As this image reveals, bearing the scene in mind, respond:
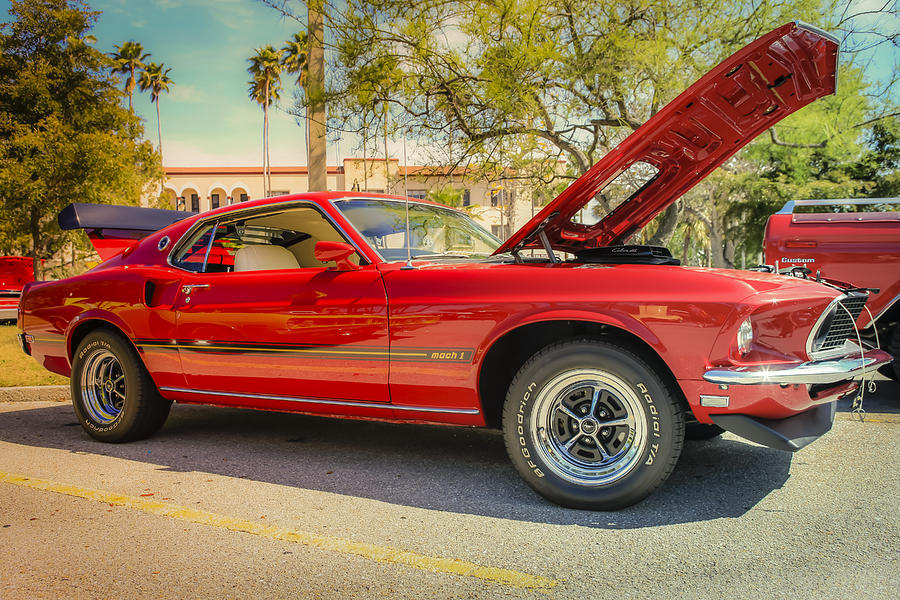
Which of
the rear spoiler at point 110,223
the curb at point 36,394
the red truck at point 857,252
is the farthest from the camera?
the rear spoiler at point 110,223

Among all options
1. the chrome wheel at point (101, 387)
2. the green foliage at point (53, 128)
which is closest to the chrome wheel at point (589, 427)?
the chrome wheel at point (101, 387)

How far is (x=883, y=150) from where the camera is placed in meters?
19.7

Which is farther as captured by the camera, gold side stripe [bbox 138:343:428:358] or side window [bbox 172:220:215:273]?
side window [bbox 172:220:215:273]

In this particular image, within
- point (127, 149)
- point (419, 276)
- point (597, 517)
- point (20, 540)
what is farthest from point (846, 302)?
point (127, 149)

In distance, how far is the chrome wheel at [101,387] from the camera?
4.96 metres

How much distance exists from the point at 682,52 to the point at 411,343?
30.0ft


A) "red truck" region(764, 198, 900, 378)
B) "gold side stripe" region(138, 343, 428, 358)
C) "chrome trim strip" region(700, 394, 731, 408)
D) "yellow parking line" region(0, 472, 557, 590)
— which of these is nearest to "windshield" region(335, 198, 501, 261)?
"gold side stripe" region(138, 343, 428, 358)

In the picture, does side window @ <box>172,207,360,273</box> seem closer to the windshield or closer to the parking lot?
the windshield

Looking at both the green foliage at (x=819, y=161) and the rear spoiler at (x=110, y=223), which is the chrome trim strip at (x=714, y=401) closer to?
the rear spoiler at (x=110, y=223)

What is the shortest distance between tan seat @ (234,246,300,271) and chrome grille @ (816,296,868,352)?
10.3 ft

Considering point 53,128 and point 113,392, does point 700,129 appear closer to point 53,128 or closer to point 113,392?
point 113,392

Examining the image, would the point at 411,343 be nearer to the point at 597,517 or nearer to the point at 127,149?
the point at 597,517

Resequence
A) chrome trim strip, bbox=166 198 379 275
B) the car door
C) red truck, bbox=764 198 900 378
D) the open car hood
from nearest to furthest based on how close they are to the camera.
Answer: the open car hood
the car door
chrome trim strip, bbox=166 198 379 275
red truck, bbox=764 198 900 378

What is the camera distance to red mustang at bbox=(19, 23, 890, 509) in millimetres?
3064
